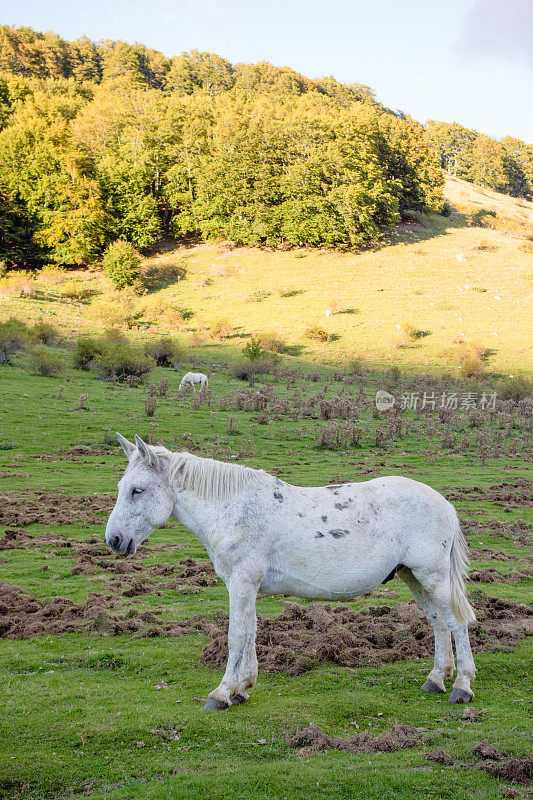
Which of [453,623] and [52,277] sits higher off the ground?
[52,277]

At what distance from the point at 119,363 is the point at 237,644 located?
1021 inches

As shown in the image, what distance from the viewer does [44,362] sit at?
2939 cm

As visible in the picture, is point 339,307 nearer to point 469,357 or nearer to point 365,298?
point 365,298

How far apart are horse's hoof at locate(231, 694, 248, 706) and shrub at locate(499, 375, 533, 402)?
30957 mm

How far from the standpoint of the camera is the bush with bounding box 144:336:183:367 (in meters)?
35.0

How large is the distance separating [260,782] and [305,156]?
2561 inches

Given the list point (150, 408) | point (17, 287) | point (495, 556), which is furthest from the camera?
point (17, 287)

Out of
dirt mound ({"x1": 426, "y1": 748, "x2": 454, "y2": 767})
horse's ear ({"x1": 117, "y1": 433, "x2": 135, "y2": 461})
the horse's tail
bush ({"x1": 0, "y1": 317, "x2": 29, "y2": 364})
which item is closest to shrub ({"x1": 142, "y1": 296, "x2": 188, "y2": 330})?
bush ({"x1": 0, "y1": 317, "x2": 29, "y2": 364})

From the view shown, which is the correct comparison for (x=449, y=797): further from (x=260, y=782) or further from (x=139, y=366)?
(x=139, y=366)

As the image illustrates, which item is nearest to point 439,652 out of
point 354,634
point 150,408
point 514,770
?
point 354,634

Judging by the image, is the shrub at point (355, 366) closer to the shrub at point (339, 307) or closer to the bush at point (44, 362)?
the shrub at point (339, 307)

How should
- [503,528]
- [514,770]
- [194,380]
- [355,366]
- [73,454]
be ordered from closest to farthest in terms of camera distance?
[514,770]
[503,528]
[73,454]
[194,380]
[355,366]

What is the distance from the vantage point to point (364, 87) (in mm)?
109000

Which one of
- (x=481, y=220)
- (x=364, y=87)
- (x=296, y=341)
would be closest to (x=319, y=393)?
(x=296, y=341)
